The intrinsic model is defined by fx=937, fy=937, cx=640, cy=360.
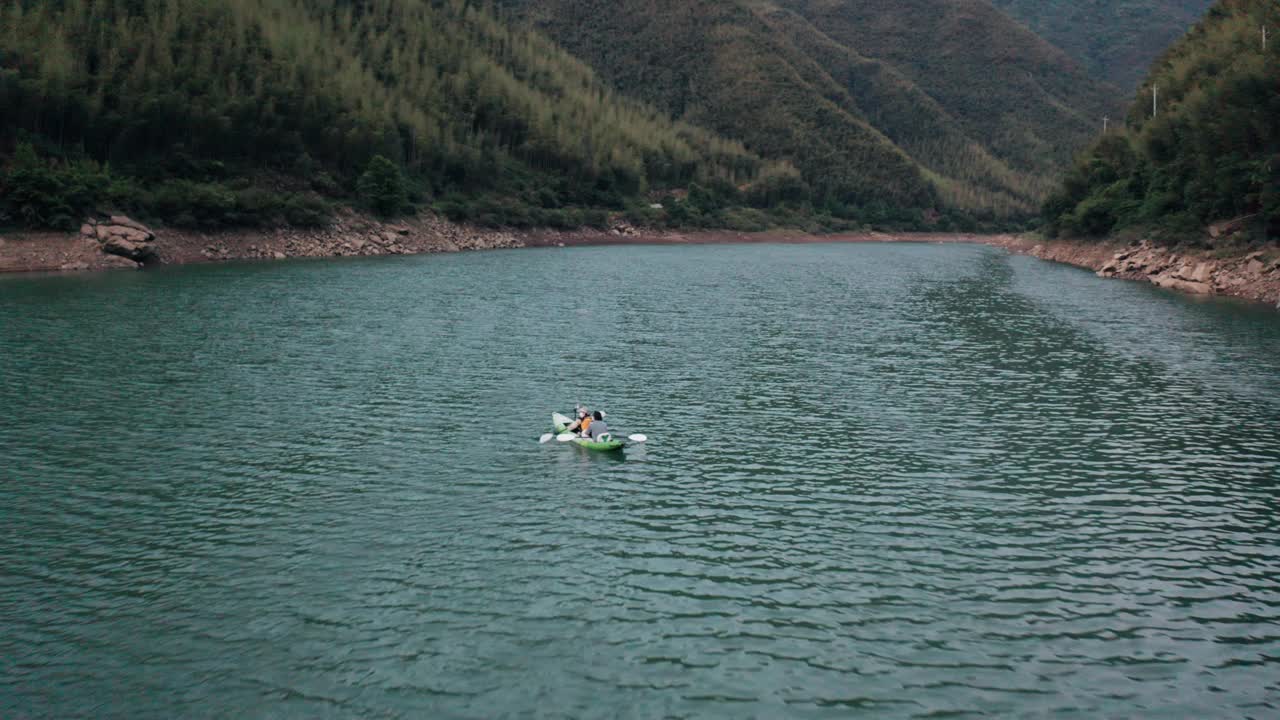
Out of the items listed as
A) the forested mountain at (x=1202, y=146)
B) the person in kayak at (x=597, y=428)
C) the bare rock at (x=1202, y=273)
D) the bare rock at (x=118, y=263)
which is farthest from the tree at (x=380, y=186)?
the person in kayak at (x=597, y=428)

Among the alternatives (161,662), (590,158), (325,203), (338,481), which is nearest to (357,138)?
(325,203)

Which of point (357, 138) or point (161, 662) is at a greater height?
point (357, 138)

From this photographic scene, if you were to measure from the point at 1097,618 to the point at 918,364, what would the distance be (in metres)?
25.9

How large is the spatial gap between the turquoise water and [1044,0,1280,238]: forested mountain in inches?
1120

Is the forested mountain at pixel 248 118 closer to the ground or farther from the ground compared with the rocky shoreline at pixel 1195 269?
farther from the ground

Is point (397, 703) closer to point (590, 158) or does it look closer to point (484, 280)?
point (484, 280)

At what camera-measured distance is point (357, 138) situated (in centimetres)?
12462

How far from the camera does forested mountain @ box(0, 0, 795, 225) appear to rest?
89375mm

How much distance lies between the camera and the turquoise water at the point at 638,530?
1463 cm

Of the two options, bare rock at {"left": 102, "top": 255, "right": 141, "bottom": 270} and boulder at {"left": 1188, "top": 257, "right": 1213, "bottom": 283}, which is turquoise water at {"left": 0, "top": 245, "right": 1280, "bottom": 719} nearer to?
boulder at {"left": 1188, "top": 257, "right": 1213, "bottom": 283}

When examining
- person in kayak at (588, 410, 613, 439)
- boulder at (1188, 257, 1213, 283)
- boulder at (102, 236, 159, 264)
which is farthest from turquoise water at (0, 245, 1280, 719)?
boulder at (102, 236, 159, 264)

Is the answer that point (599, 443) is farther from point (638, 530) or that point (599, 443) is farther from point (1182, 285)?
point (1182, 285)

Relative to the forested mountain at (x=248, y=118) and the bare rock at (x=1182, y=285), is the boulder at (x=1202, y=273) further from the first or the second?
the forested mountain at (x=248, y=118)

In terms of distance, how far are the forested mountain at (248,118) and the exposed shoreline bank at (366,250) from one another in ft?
8.14
